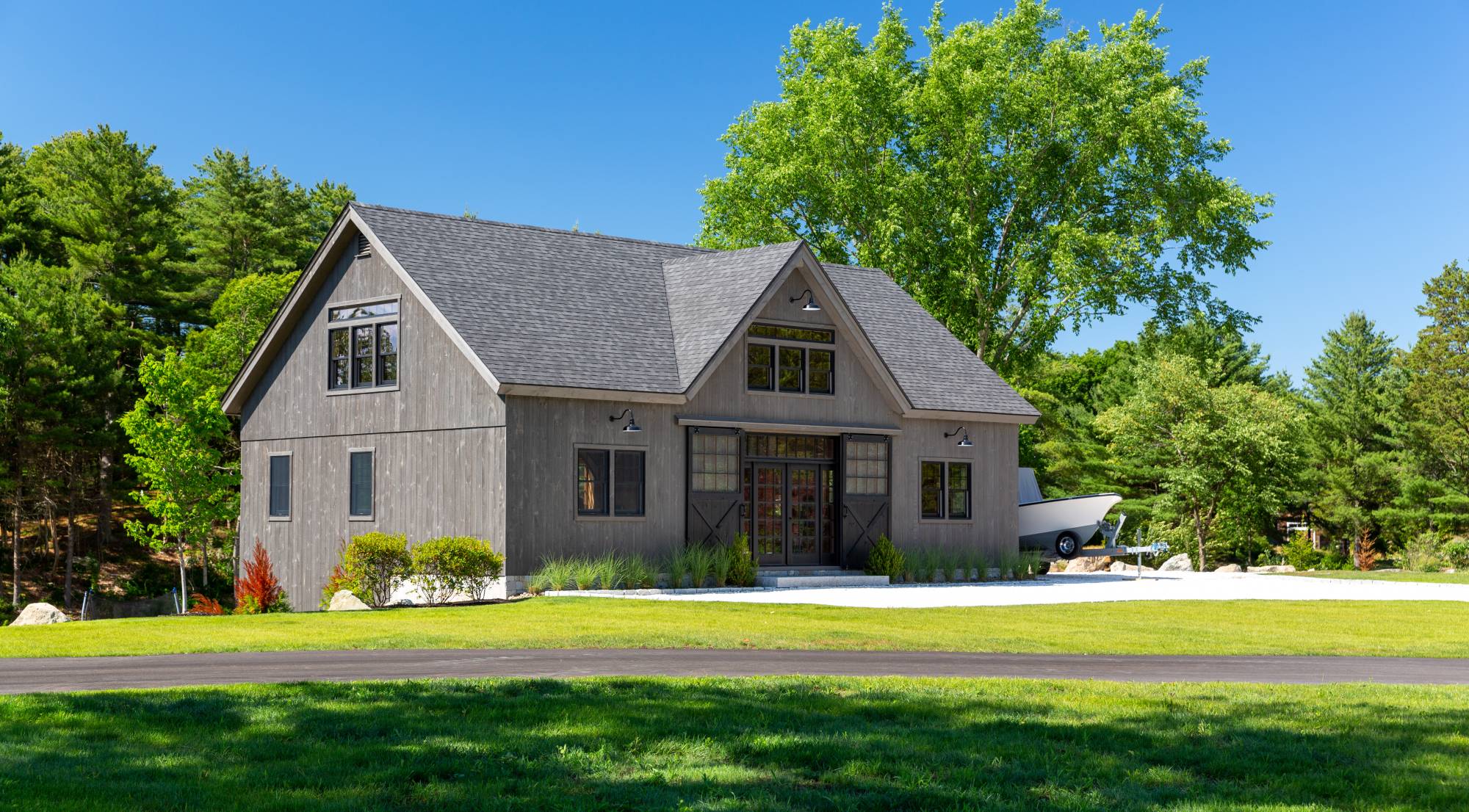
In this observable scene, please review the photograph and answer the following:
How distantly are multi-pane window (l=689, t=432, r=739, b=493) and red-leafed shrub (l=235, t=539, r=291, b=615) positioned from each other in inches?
353

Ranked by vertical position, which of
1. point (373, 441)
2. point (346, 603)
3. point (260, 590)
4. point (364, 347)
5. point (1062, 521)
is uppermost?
point (364, 347)

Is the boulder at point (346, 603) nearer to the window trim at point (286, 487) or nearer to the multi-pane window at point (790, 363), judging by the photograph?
the window trim at point (286, 487)

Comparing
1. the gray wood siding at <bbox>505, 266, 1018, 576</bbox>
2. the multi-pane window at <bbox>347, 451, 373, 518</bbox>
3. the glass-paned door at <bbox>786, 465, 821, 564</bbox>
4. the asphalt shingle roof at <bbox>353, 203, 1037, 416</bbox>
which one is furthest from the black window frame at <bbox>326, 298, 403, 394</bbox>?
the glass-paned door at <bbox>786, 465, 821, 564</bbox>

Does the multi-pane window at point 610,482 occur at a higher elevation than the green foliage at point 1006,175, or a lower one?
lower

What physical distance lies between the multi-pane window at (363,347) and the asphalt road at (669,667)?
1363cm

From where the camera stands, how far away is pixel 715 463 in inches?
1118

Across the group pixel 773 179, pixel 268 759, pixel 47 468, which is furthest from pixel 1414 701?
pixel 47 468

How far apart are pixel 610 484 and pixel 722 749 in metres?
18.2

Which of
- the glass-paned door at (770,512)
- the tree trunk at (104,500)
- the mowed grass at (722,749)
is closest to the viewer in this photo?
the mowed grass at (722,749)

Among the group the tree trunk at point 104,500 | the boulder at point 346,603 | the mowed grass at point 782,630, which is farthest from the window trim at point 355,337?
the tree trunk at point 104,500

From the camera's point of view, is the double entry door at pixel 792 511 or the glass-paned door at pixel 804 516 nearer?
the double entry door at pixel 792 511

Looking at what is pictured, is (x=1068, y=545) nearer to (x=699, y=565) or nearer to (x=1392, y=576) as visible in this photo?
(x=1392, y=576)

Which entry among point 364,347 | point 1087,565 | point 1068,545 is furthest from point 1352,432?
point 364,347

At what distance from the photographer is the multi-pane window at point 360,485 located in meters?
28.3
